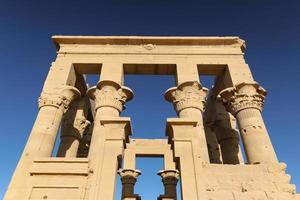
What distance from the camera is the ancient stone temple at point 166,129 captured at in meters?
8.34

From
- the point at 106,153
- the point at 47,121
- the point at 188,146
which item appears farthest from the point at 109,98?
the point at 188,146

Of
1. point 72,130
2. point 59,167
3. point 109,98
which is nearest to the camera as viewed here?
point 59,167

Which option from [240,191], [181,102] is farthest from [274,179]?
[181,102]

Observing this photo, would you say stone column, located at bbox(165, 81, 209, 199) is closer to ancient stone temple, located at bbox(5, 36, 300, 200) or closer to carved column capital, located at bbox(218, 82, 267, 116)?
ancient stone temple, located at bbox(5, 36, 300, 200)

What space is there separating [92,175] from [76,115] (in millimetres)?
7520

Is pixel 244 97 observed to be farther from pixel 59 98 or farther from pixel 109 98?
pixel 59 98

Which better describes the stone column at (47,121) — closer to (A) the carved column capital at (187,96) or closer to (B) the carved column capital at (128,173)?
(A) the carved column capital at (187,96)

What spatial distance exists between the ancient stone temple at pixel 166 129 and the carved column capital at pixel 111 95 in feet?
0.16

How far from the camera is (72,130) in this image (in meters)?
14.8

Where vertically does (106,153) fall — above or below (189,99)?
below

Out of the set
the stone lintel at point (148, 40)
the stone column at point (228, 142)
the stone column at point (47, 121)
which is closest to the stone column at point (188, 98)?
the stone lintel at point (148, 40)

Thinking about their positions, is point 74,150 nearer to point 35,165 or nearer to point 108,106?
point 108,106

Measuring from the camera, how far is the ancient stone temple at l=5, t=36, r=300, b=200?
834 cm

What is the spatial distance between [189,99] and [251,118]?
281 cm
